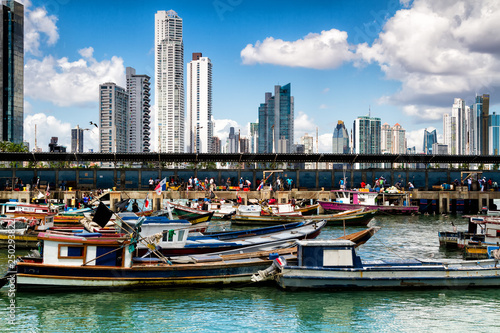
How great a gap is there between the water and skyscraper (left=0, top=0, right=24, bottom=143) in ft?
572

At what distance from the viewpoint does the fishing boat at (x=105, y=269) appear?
19.4 metres

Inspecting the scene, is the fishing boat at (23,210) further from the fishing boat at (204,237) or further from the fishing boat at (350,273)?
the fishing boat at (350,273)

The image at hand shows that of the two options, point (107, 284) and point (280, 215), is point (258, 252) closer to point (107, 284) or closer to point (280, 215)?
point (107, 284)

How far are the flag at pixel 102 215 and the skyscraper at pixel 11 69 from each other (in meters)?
172

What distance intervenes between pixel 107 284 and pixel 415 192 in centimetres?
4392

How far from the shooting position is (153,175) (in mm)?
59531

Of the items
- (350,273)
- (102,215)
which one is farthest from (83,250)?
(350,273)

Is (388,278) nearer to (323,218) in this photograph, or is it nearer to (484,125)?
(323,218)

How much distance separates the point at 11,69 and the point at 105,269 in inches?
7015

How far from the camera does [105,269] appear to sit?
19656 millimetres

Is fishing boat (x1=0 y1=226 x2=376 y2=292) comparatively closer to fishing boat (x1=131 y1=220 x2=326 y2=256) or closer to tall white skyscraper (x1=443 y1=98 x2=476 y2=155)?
fishing boat (x1=131 y1=220 x2=326 y2=256)

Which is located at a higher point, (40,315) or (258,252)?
(258,252)

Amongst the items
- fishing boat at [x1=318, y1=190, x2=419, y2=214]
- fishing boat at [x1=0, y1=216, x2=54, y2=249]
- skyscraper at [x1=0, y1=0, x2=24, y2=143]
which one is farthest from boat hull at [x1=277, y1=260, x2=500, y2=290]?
skyscraper at [x1=0, y1=0, x2=24, y2=143]

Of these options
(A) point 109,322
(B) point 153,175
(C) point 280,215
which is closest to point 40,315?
(A) point 109,322
